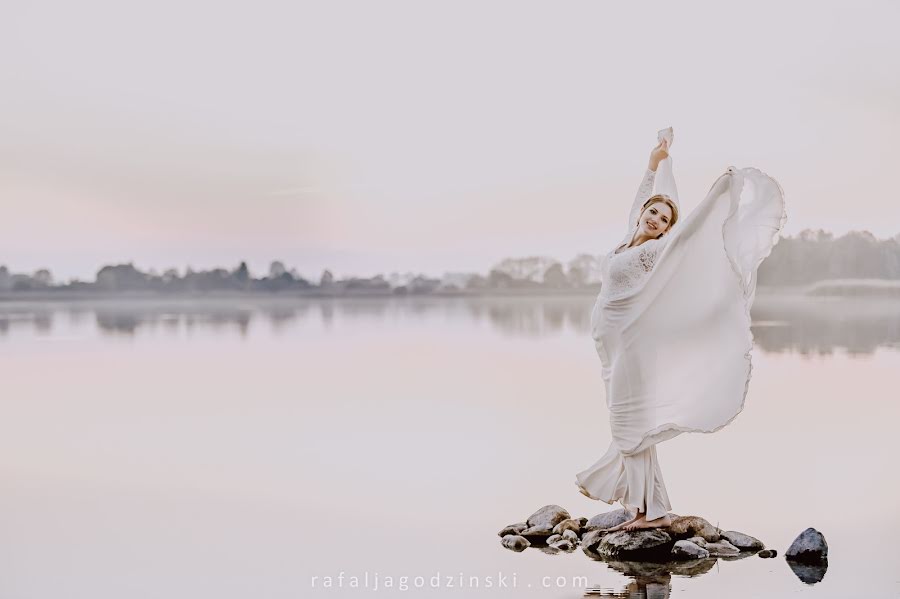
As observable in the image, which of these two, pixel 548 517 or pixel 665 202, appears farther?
pixel 548 517

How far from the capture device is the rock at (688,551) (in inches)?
191

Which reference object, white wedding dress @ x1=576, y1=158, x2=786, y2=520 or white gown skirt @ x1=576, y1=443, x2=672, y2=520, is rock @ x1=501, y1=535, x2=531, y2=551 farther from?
white wedding dress @ x1=576, y1=158, x2=786, y2=520

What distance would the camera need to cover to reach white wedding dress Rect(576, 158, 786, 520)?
4801 millimetres

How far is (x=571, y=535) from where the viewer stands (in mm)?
5094

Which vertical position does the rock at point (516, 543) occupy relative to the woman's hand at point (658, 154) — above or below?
below

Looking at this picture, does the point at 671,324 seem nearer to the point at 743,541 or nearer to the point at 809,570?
the point at 743,541

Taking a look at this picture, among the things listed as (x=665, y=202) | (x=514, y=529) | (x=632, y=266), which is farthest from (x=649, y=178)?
(x=514, y=529)

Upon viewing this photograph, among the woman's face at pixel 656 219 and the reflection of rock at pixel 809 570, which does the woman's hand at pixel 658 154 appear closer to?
the woman's face at pixel 656 219

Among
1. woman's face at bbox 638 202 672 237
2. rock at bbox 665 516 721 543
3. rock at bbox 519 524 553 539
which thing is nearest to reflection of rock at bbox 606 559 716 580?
rock at bbox 665 516 721 543

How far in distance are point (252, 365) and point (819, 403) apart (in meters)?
6.81

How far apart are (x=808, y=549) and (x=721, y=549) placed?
1.29 feet

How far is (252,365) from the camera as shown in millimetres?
12875

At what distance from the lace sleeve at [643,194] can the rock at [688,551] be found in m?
1.54

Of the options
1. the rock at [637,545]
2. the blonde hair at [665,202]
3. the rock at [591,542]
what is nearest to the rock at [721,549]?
the rock at [637,545]
